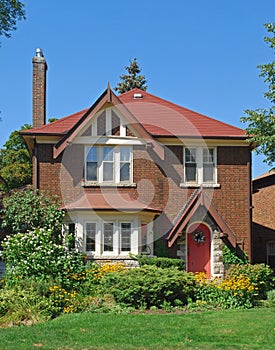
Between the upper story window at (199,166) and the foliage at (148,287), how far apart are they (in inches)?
282

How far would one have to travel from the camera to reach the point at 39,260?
60.7ft

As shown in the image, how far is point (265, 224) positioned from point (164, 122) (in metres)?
9.94

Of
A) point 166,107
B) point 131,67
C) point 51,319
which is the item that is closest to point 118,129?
point 166,107

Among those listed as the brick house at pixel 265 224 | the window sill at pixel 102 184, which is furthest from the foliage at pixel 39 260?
the brick house at pixel 265 224

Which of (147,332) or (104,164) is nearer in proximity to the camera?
(147,332)

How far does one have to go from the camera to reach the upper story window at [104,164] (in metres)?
23.6

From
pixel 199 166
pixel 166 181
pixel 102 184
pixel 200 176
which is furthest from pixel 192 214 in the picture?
pixel 102 184

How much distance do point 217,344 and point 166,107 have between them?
1603cm

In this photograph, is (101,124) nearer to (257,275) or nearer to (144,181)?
(144,181)

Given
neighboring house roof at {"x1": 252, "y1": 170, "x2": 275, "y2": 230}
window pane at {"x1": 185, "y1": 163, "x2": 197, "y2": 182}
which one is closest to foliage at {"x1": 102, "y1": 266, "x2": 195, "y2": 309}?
window pane at {"x1": 185, "y1": 163, "x2": 197, "y2": 182}

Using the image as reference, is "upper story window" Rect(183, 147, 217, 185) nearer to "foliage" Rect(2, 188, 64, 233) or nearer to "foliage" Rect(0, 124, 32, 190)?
"foliage" Rect(2, 188, 64, 233)

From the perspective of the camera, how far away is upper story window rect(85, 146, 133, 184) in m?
23.6

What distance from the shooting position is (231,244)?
23.2m

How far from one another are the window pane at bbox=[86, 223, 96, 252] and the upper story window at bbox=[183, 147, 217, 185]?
4.63m
